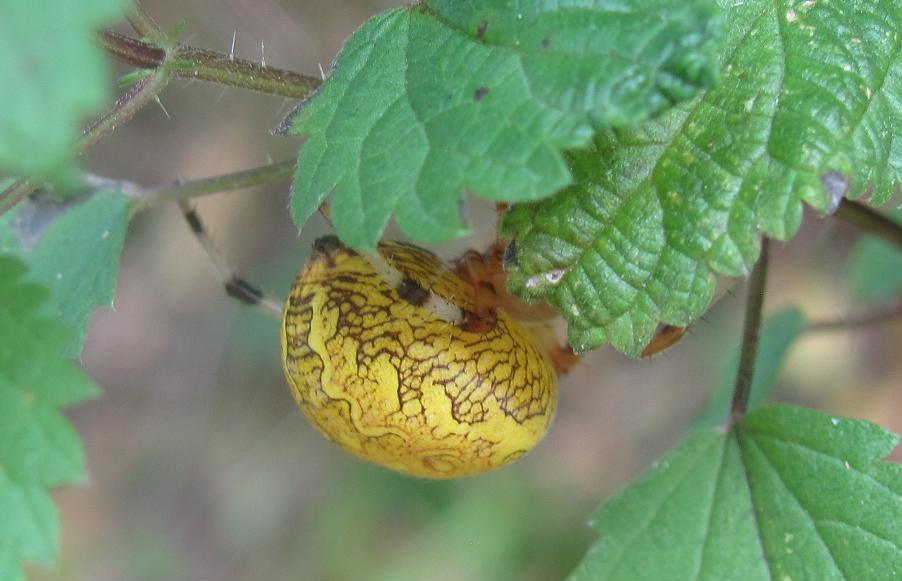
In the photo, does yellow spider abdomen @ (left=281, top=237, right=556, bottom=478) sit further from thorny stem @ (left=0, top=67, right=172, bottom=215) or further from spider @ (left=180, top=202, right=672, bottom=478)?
thorny stem @ (left=0, top=67, right=172, bottom=215)

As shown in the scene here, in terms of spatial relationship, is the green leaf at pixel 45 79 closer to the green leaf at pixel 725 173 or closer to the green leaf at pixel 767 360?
the green leaf at pixel 725 173

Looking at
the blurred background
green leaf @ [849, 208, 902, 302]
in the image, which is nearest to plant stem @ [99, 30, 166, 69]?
the blurred background

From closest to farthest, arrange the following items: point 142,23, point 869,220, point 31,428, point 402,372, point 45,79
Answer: point 45,79
point 31,428
point 142,23
point 402,372
point 869,220

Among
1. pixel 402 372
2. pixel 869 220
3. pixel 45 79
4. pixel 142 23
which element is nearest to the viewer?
pixel 45 79

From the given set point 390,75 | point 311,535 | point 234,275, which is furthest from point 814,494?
point 311,535

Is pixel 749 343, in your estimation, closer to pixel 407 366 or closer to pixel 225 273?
pixel 407 366

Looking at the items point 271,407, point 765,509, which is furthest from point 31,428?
point 271,407
